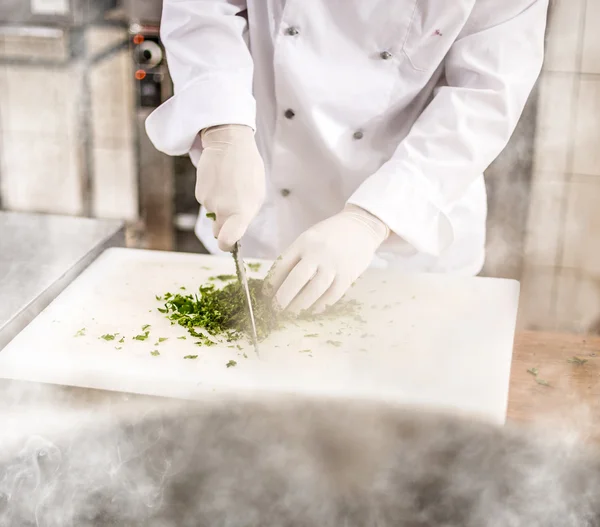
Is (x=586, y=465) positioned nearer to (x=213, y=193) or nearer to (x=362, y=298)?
(x=362, y=298)

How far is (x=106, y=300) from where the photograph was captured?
46.6 inches

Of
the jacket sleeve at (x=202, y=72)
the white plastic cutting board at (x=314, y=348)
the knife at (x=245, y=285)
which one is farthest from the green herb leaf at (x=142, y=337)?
the jacket sleeve at (x=202, y=72)

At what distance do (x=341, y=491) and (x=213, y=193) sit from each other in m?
0.58

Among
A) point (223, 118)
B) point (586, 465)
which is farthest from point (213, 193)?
point (586, 465)

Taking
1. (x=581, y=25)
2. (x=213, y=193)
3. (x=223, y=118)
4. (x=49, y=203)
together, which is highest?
(x=581, y=25)

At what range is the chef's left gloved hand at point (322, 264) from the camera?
43.9 inches

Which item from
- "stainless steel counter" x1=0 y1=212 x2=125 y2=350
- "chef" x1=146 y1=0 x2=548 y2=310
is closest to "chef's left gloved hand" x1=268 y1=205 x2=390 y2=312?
"chef" x1=146 y1=0 x2=548 y2=310

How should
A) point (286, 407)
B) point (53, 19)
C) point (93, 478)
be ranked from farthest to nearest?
1. point (53, 19)
2. point (286, 407)
3. point (93, 478)

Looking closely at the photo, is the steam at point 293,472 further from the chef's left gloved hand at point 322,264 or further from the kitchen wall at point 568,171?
the kitchen wall at point 568,171

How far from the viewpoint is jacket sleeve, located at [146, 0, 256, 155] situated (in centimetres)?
125

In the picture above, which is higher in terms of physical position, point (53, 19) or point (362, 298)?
point (53, 19)

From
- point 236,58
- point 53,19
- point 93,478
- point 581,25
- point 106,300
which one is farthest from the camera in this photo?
point 53,19

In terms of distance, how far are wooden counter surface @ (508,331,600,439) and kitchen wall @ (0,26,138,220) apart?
1748mm

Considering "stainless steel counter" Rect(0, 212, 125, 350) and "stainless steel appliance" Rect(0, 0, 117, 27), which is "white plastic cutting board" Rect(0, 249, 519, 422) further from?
"stainless steel appliance" Rect(0, 0, 117, 27)
